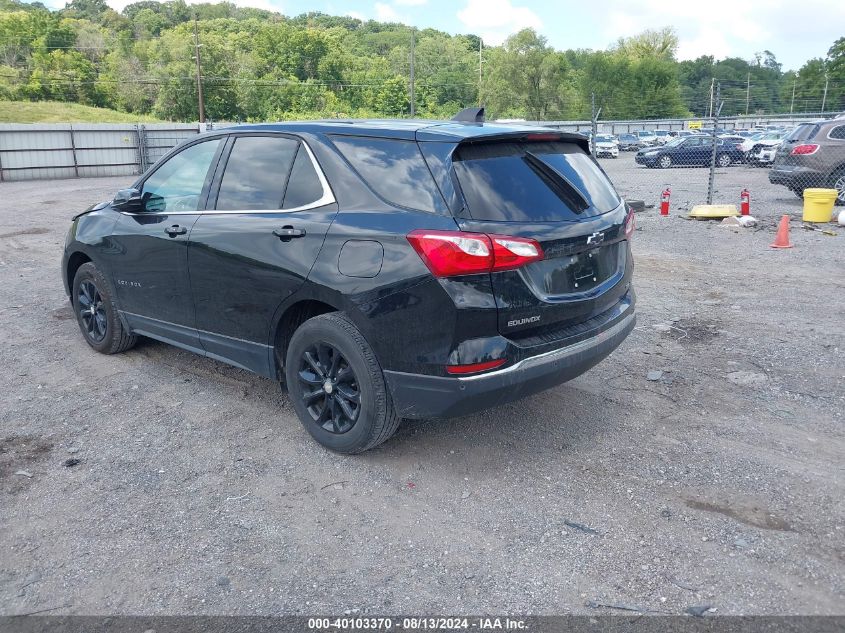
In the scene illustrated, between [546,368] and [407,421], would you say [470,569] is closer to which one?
[546,368]

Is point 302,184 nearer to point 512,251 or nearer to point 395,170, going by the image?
point 395,170

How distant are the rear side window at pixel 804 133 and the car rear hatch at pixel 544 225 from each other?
12.7 meters

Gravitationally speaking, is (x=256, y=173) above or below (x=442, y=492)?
above

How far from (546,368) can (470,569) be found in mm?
1086

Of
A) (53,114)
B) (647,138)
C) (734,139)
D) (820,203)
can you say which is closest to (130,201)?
(820,203)

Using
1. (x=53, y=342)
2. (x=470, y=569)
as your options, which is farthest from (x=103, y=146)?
(x=470, y=569)

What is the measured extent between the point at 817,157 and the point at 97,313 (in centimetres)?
1397

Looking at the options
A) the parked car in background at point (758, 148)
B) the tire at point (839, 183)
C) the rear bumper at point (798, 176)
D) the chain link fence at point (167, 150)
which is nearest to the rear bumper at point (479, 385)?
the tire at point (839, 183)

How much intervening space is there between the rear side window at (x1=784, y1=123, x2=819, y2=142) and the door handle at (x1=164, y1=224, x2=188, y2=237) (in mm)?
13921

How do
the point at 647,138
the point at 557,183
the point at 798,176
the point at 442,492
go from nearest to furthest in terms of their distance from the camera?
the point at 442,492
the point at 557,183
the point at 798,176
the point at 647,138

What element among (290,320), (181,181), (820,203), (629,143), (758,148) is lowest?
(290,320)

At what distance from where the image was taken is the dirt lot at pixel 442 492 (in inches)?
116

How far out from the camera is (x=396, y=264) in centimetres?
354

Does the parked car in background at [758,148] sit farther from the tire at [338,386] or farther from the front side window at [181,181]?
the tire at [338,386]
